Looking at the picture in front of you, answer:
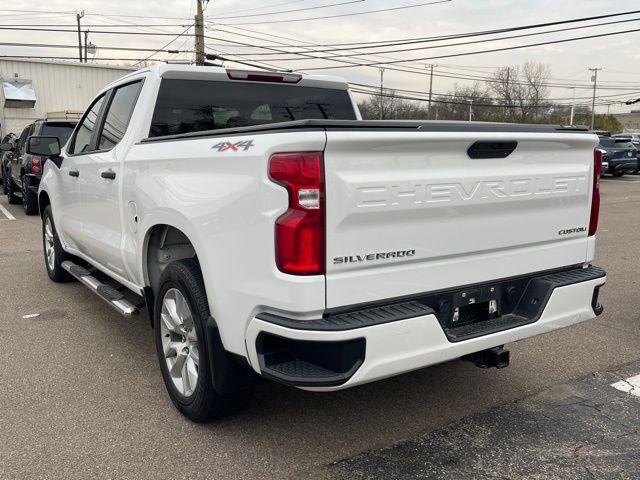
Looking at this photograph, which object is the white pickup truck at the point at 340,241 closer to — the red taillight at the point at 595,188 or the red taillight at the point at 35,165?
the red taillight at the point at 595,188

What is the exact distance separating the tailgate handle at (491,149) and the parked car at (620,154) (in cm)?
2434

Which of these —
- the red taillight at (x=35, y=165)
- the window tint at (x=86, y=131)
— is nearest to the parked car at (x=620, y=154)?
the red taillight at (x=35, y=165)

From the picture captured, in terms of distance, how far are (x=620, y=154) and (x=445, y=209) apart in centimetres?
2544

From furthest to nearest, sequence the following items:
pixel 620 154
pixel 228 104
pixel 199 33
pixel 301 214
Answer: pixel 199 33, pixel 620 154, pixel 228 104, pixel 301 214

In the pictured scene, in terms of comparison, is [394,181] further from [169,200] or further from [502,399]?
[502,399]

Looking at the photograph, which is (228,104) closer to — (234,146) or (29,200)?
(234,146)

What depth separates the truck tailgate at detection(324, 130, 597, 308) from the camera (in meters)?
2.52

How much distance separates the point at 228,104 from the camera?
4.26 metres

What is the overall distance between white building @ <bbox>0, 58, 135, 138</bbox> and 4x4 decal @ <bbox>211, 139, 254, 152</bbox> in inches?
894

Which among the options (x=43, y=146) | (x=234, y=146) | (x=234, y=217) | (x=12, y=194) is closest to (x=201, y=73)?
(x=234, y=146)

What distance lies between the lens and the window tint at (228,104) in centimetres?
405

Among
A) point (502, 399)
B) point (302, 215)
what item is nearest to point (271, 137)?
point (302, 215)

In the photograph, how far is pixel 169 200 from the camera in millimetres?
3260

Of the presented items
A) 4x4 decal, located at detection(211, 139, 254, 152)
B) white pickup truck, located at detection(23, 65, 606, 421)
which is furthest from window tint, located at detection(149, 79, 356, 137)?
4x4 decal, located at detection(211, 139, 254, 152)
